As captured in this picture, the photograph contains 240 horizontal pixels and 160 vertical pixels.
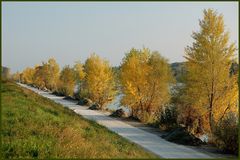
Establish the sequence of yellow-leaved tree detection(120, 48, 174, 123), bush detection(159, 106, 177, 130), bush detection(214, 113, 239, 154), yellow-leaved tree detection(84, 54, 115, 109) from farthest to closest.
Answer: yellow-leaved tree detection(84, 54, 115, 109)
yellow-leaved tree detection(120, 48, 174, 123)
bush detection(159, 106, 177, 130)
bush detection(214, 113, 239, 154)

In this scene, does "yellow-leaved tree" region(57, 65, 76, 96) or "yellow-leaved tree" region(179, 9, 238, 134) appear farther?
"yellow-leaved tree" region(57, 65, 76, 96)

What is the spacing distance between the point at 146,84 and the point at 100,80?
13.6 m

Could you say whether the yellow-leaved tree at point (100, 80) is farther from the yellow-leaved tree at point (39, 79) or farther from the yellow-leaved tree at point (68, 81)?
the yellow-leaved tree at point (39, 79)

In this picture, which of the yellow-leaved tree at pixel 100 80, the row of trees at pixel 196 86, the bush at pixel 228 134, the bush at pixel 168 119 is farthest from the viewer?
the yellow-leaved tree at pixel 100 80

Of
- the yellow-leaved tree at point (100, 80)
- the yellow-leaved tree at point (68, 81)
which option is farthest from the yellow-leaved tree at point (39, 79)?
the yellow-leaved tree at point (100, 80)

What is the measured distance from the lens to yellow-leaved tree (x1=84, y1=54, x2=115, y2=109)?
47.2 m

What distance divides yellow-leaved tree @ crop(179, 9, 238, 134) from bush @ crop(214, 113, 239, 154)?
4609 millimetres

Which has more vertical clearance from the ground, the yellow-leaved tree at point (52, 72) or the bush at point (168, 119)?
the yellow-leaved tree at point (52, 72)

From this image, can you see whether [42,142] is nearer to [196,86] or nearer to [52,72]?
[196,86]

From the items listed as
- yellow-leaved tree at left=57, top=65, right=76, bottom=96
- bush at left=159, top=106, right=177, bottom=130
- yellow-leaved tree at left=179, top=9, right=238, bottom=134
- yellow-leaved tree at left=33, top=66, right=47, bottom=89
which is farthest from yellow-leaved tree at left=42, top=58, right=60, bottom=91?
yellow-leaved tree at left=179, top=9, right=238, bottom=134

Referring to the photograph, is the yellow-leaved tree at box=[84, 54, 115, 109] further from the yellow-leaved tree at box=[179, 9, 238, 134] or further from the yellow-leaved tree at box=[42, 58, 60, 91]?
the yellow-leaved tree at box=[42, 58, 60, 91]

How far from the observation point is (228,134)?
62.5 ft

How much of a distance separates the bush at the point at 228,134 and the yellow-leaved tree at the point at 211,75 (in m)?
4.61

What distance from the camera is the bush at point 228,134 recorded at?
62.1 ft
